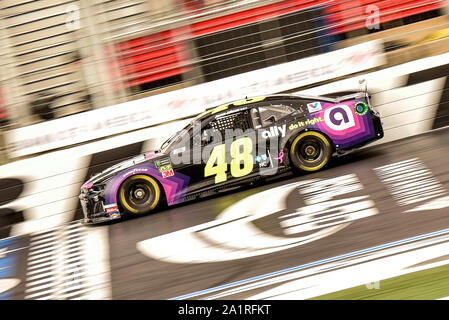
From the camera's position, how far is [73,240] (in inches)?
326

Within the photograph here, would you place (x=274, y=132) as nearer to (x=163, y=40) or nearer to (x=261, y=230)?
(x=261, y=230)

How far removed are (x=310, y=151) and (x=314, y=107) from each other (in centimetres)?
60

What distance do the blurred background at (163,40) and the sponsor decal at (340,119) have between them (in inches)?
73.8

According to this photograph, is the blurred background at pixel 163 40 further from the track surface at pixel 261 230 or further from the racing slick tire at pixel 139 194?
the track surface at pixel 261 230

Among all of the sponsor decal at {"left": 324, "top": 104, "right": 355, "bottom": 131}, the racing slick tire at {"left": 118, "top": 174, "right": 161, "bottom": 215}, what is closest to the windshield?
the racing slick tire at {"left": 118, "top": 174, "right": 161, "bottom": 215}

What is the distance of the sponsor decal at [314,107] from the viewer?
8.77 meters

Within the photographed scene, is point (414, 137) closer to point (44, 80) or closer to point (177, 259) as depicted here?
point (177, 259)

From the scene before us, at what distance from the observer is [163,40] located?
10180 millimetres

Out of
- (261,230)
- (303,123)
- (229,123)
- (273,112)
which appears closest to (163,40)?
(229,123)

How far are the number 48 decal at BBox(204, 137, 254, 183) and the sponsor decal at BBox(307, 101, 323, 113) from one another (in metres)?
0.95

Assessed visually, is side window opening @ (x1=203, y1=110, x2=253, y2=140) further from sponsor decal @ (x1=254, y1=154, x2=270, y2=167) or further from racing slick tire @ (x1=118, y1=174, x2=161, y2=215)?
racing slick tire @ (x1=118, y1=174, x2=161, y2=215)
